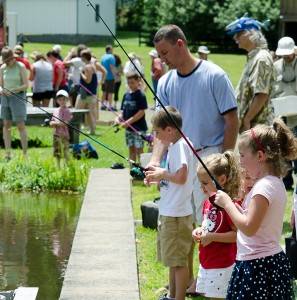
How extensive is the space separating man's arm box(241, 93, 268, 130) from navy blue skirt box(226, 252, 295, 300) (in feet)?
12.2

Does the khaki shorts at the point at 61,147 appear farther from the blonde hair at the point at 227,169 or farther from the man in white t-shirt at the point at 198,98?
the blonde hair at the point at 227,169

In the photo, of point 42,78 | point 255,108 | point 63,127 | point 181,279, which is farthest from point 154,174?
point 42,78

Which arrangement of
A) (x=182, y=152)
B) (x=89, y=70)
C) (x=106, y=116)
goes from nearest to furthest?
(x=182, y=152), (x=89, y=70), (x=106, y=116)

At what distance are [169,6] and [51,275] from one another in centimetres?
4301

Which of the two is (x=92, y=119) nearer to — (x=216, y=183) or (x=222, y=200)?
(x=216, y=183)

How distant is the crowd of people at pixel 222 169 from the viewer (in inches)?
183

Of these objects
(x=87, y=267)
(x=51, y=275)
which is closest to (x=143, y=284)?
(x=87, y=267)

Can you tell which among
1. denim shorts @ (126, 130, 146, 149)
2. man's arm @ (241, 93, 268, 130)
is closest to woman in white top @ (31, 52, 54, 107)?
denim shorts @ (126, 130, 146, 149)

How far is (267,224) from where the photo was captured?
4637 millimetres

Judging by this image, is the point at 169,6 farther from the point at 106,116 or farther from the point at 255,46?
the point at 255,46

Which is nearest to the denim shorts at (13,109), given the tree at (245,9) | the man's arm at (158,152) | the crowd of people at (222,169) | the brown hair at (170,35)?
the crowd of people at (222,169)

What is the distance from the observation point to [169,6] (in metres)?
50.0

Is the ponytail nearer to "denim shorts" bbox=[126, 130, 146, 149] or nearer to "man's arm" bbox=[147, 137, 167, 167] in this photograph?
"man's arm" bbox=[147, 137, 167, 167]

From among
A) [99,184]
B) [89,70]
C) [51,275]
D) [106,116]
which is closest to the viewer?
[51,275]
